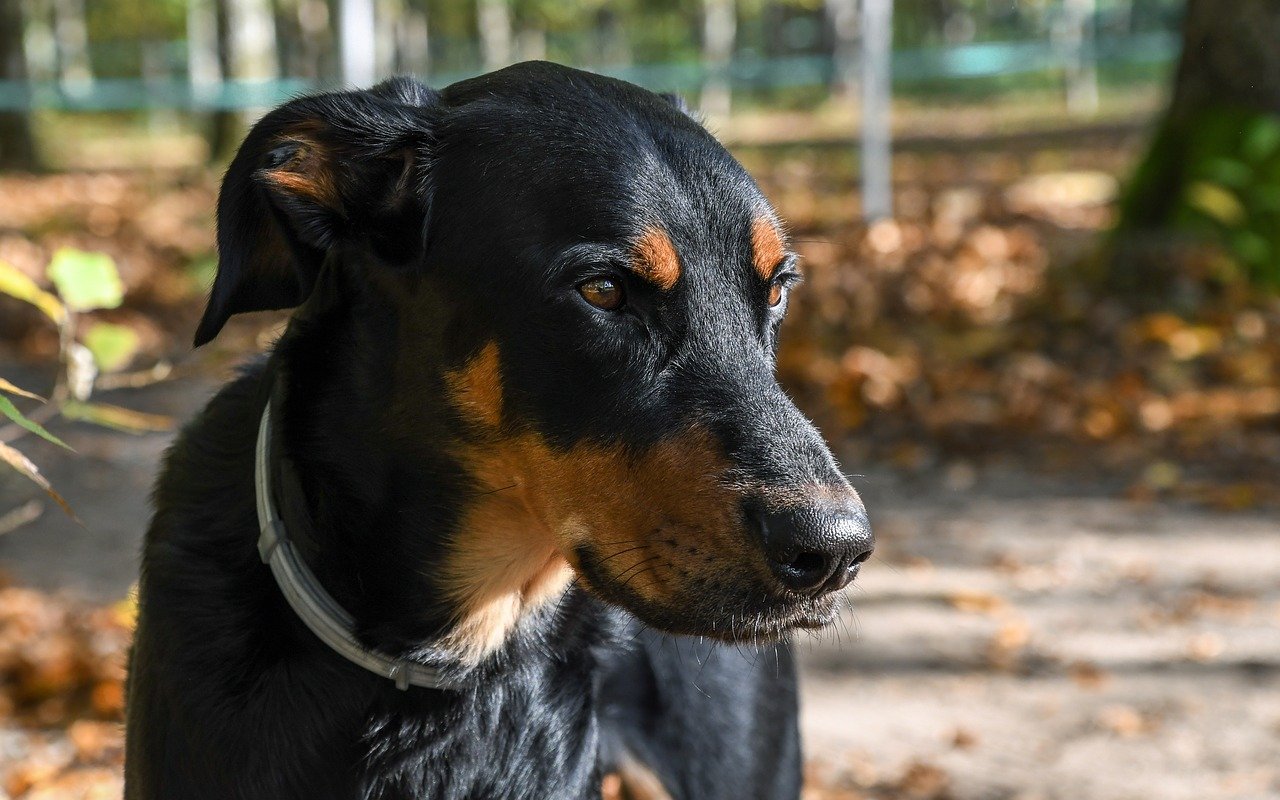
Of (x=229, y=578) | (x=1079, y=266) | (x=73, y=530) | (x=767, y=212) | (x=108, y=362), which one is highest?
(x=767, y=212)

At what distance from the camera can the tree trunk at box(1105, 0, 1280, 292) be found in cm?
795

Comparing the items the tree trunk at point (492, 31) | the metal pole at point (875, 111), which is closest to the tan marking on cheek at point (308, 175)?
the metal pole at point (875, 111)

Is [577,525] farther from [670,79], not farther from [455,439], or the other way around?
[670,79]

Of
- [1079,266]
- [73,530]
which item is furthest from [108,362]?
[1079,266]

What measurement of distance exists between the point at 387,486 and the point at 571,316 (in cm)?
50

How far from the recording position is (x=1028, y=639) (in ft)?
16.4

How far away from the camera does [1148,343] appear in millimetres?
7574

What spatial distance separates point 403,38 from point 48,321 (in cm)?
3092

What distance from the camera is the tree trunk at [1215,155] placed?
7949 millimetres

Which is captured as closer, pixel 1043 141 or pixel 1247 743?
pixel 1247 743

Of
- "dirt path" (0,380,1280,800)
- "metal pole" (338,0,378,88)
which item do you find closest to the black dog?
"dirt path" (0,380,1280,800)

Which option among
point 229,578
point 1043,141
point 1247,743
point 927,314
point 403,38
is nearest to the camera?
point 229,578

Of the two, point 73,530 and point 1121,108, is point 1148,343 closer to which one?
point 73,530

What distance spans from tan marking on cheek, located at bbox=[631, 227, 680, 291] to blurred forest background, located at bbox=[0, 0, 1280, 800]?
2.82 feet
